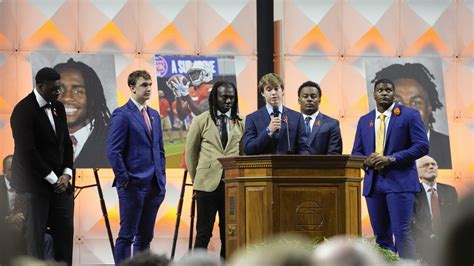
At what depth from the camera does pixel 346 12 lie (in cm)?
988

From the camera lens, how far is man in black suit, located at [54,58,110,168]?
29.5 feet

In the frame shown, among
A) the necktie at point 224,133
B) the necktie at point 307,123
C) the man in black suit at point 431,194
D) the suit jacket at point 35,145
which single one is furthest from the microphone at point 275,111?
the man in black suit at point 431,194

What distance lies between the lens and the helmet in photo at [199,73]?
933cm

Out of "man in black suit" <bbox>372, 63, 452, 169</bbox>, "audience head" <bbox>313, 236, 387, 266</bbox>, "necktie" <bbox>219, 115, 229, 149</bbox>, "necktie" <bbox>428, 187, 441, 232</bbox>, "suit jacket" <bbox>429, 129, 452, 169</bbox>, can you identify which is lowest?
"necktie" <bbox>428, 187, 441, 232</bbox>

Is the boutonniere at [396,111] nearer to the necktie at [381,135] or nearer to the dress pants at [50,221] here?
the necktie at [381,135]

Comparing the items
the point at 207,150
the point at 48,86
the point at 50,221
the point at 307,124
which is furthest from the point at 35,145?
the point at 307,124

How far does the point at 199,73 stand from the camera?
9359mm

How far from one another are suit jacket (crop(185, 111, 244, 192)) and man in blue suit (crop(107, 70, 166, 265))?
261 mm

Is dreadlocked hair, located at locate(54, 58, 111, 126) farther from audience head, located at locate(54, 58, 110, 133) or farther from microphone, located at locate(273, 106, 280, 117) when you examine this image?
microphone, located at locate(273, 106, 280, 117)

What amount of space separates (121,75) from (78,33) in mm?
539

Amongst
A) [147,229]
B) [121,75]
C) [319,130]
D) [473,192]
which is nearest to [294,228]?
[319,130]

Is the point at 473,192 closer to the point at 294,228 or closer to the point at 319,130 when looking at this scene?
the point at 294,228

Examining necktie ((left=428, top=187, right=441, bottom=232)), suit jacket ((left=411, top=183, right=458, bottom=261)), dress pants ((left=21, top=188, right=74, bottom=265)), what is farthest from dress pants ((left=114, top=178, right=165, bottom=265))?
necktie ((left=428, top=187, right=441, bottom=232))

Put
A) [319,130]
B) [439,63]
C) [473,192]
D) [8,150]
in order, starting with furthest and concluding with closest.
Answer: [439,63], [8,150], [319,130], [473,192]
